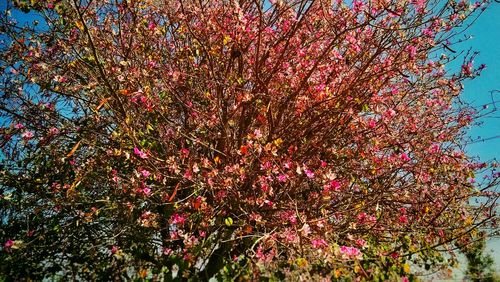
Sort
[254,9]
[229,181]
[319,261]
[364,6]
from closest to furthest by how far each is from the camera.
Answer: [319,261] → [229,181] → [364,6] → [254,9]

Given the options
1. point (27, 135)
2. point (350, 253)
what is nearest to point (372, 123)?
point (350, 253)

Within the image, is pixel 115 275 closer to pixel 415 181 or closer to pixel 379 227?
pixel 379 227

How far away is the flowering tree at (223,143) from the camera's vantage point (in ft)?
19.7

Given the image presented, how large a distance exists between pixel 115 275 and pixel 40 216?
1774 millimetres

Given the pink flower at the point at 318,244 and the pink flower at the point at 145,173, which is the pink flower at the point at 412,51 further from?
the pink flower at the point at 145,173

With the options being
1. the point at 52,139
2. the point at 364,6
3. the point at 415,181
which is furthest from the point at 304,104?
the point at 52,139

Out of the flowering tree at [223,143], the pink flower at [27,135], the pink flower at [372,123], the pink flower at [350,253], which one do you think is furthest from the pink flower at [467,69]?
the pink flower at [27,135]

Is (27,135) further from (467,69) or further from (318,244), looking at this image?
(467,69)

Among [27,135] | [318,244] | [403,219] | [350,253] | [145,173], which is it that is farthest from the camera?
[403,219]

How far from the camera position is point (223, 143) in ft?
21.9

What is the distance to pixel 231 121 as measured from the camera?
21.5ft

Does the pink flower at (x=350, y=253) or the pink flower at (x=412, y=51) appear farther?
the pink flower at (x=412, y=51)

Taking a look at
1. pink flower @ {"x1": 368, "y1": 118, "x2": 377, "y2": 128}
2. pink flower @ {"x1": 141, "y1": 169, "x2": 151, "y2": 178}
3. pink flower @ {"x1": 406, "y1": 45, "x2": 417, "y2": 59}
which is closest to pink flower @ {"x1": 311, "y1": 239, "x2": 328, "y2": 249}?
pink flower @ {"x1": 368, "y1": 118, "x2": 377, "y2": 128}

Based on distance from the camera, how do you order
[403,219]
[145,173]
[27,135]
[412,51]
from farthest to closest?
[403,219]
[412,51]
[27,135]
[145,173]
